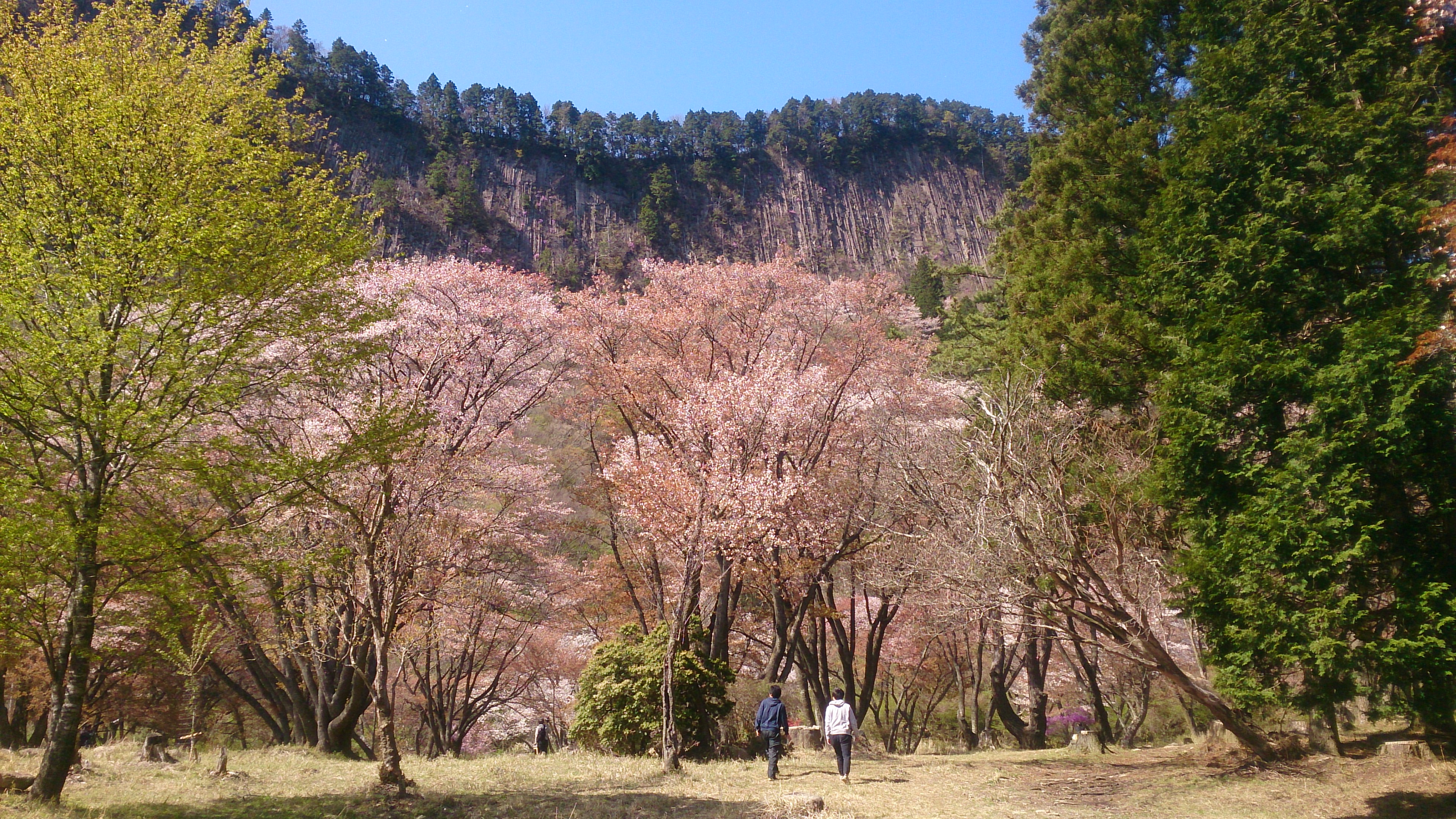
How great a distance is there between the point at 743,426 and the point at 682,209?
218 ft

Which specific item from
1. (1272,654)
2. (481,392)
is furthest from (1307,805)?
(481,392)

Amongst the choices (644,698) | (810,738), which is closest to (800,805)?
(644,698)

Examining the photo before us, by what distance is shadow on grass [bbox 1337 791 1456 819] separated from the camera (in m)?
7.86

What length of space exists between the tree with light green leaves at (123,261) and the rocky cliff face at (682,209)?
51293 millimetres

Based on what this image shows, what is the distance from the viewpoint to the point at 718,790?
30.6 feet

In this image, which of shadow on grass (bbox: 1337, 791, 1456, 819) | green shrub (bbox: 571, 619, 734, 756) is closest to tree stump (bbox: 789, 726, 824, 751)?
green shrub (bbox: 571, 619, 734, 756)

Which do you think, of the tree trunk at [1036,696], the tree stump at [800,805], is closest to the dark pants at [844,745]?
the tree stump at [800,805]

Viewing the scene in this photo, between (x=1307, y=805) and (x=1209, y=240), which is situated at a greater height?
(x=1209, y=240)

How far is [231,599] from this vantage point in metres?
9.45

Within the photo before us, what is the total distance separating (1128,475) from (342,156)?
11.3 meters

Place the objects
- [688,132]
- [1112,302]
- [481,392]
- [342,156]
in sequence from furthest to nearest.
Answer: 1. [688,132]
2. [481,392]
3. [1112,302]
4. [342,156]

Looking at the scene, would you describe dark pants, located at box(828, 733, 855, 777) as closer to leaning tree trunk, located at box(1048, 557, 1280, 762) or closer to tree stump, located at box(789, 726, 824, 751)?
leaning tree trunk, located at box(1048, 557, 1280, 762)

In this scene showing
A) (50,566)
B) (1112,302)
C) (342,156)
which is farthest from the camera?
(1112,302)

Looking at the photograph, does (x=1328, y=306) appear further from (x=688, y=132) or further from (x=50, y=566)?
(x=688, y=132)
